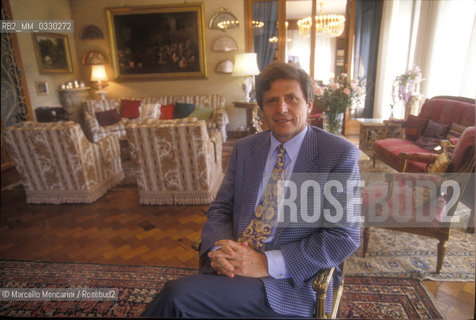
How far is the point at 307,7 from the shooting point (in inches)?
226

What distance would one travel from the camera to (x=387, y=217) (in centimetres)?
192

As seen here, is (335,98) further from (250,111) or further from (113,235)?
(250,111)

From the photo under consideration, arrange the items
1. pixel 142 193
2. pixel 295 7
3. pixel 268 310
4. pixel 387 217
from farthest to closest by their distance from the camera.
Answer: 1. pixel 295 7
2. pixel 142 193
3. pixel 387 217
4. pixel 268 310

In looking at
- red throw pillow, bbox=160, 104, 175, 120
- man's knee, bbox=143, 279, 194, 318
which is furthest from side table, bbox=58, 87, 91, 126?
man's knee, bbox=143, 279, 194, 318

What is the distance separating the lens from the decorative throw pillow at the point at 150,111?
18.7ft

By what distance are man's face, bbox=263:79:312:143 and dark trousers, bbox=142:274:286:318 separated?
638 millimetres

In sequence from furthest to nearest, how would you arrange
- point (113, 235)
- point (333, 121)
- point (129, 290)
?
1. point (333, 121)
2. point (113, 235)
3. point (129, 290)

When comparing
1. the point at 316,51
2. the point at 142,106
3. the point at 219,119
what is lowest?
the point at 219,119

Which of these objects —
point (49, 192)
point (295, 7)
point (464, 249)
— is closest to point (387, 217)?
point (464, 249)

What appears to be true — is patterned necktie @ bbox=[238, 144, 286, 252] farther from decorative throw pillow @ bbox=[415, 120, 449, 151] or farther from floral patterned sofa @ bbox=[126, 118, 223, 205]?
decorative throw pillow @ bbox=[415, 120, 449, 151]

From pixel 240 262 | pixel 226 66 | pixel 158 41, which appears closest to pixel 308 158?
pixel 240 262

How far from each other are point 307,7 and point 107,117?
175 inches

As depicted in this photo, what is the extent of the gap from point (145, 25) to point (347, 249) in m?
6.32

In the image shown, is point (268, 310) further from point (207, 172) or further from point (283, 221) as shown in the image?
point (207, 172)
